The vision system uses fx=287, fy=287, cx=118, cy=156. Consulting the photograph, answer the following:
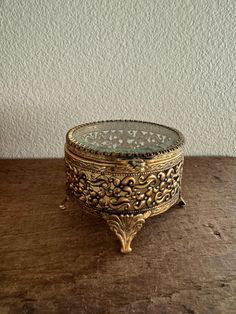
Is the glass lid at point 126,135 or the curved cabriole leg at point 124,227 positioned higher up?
the glass lid at point 126,135

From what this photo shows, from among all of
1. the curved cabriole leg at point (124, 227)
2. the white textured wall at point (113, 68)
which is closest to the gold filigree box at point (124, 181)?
the curved cabriole leg at point (124, 227)

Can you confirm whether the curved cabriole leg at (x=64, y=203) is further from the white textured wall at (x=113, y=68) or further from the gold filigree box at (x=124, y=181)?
the white textured wall at (x=113, y=68)

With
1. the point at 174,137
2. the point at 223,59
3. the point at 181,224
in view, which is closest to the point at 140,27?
the point at 223,59

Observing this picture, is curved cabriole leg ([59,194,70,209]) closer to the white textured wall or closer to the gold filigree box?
the gold filigree box

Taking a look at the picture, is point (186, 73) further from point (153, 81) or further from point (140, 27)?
point (140, 27)

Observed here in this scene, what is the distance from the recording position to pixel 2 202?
822mm

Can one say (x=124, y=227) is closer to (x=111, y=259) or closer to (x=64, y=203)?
(x=111, y=259)

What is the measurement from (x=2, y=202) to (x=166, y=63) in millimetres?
707

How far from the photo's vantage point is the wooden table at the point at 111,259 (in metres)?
0.51

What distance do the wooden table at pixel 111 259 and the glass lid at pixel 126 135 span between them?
20cm

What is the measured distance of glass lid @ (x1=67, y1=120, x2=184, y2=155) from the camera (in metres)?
0.76

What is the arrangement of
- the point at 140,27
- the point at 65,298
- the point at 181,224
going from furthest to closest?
the point at 140,27 < the point at 181,224 < the point at 65,298

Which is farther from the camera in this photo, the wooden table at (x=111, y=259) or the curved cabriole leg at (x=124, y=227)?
the curved cabriole leg at (x=124, y=227)

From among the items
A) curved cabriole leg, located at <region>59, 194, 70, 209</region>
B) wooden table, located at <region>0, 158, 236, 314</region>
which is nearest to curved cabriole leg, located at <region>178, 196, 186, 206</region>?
wooden table, located at <region>0, 158, 236, 314</region>
